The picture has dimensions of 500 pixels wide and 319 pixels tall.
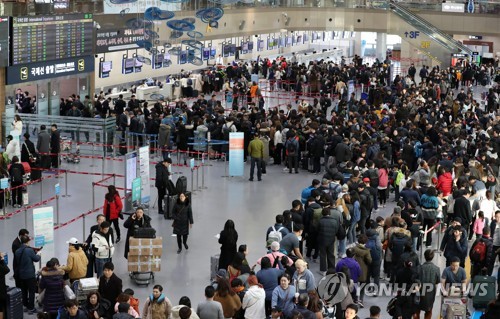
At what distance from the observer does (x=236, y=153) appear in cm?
2358

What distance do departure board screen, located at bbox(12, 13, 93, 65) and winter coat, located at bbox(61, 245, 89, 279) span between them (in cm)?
1351

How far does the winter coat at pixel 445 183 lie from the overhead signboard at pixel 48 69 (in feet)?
43.2

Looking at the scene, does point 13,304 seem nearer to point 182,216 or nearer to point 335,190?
point 182,216

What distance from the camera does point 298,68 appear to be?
138ft

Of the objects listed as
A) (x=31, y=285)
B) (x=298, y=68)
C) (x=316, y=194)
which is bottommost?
(x=31, y=285)

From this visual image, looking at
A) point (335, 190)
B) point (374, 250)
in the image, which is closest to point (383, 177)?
point (335, 190)

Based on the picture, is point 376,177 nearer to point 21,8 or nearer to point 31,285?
point 31,285

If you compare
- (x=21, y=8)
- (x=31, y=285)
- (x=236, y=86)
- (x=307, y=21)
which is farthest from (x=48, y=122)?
(x=307, y=21)

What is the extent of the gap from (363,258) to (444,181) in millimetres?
5477

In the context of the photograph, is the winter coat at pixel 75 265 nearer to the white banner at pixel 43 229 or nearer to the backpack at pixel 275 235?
the white banner at pixel 43 229

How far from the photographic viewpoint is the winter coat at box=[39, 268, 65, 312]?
44.3 feet

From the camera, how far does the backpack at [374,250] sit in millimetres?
14930

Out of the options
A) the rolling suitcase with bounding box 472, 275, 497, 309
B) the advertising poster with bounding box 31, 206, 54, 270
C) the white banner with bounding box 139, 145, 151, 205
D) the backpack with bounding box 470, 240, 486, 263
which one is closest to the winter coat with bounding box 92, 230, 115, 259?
the advertising poster with bounding box 31, 206, 54, 270

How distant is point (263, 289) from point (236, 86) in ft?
82.7
